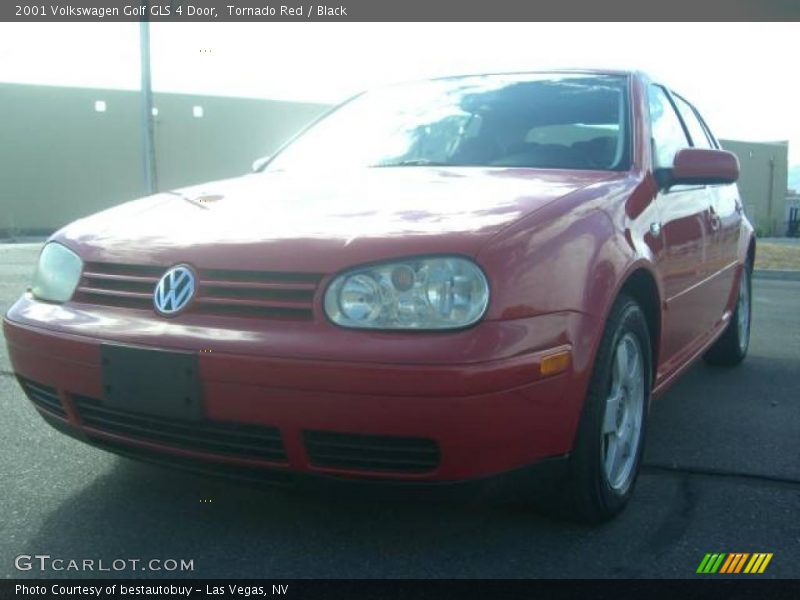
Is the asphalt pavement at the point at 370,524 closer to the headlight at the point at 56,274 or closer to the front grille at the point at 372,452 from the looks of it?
the front grille at the point at 372,452

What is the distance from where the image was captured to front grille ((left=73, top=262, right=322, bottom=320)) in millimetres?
2295

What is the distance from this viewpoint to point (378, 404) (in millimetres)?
2141

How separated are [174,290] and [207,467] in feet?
1.66

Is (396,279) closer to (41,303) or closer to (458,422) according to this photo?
(458,422)

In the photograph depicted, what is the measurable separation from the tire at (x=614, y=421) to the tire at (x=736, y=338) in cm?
227

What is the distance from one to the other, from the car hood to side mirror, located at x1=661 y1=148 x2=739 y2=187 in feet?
1.17

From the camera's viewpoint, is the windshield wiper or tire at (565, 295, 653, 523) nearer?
tire at (565, 295, 653, 523)

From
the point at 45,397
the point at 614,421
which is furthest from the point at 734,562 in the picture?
the point at 45,397

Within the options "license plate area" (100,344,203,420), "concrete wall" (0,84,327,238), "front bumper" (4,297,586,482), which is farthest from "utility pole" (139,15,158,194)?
"front bumper" (4,297,586,482)

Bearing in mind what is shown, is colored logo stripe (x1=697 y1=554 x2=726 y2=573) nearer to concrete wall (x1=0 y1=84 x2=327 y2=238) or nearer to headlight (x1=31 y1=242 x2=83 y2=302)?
headlight (x1=31 y1=242 x2=83 y2=302)

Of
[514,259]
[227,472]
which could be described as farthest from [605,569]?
[227,472]

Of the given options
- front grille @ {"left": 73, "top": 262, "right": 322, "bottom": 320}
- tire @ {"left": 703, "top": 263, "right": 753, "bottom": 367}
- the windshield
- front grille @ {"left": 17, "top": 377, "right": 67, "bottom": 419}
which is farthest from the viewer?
tire @ {"left": 703, "top": 263, "right": 753, "bottom": 367}

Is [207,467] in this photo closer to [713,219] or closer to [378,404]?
[378,404]

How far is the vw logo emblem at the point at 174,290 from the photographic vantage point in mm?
2414
